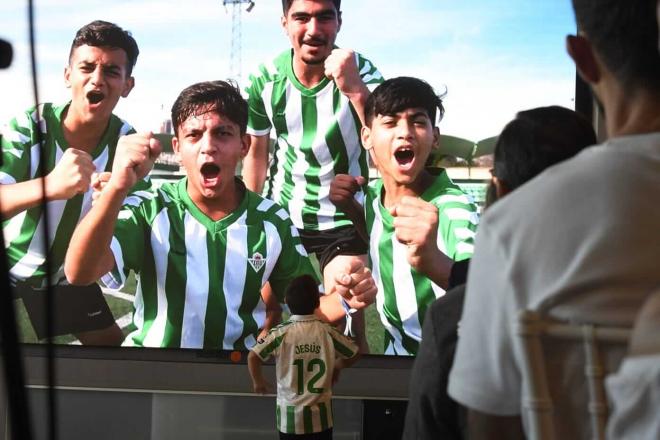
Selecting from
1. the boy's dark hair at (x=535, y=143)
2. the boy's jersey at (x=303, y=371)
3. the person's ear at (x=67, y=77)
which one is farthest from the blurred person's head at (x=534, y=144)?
the person's ear at (x=67, y=77)

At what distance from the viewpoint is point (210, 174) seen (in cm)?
388

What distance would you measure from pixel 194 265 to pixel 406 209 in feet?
2.82

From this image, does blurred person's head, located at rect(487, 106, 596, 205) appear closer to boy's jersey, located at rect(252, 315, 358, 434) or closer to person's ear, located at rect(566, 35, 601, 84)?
person's ear, located at rect(566, 35, 601, 84)

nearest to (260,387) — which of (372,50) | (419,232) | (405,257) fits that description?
(405,257)

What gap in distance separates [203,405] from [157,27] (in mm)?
1516

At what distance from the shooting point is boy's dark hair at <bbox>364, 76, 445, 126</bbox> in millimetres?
3824

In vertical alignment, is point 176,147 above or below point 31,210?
above

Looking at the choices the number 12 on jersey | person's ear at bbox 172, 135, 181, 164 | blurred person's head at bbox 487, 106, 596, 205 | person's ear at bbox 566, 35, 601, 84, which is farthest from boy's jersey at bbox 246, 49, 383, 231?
person's ear at bbox 566, 35, 601, 84

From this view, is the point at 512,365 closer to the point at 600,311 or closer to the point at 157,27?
the point at 600,311

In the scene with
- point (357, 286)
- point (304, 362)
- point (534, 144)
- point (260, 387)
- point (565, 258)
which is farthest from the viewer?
point (357, 286)

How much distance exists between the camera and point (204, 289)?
3834mm

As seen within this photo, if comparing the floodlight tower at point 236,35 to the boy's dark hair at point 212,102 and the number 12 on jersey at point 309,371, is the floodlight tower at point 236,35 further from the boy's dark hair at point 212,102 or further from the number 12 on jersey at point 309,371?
the number 12 on jersey at point 309,371

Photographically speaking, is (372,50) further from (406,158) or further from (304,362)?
(304,362)

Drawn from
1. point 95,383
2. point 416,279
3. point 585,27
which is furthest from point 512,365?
point 95,383
